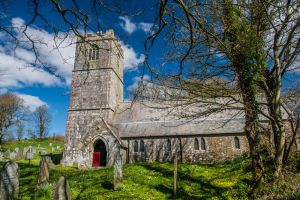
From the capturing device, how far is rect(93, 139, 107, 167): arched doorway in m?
24.8

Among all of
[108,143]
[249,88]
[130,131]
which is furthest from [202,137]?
[249,88]

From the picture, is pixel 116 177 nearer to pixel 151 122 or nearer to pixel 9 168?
pixel 9 168

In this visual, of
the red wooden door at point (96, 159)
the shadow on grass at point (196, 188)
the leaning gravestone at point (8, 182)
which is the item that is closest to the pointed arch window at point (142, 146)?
the red wooden door at point (96, 159)

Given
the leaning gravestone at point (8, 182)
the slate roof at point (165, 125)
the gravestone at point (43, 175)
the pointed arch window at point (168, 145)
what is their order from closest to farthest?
Result: 1. the leaning gravestone at point (8, 182)
2. the gravestone at point (43, 175)
3. the slate roof at point (165, 125)
4. the pointed arch window at point (168, 145)

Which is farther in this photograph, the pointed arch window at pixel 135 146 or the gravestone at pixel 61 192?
the pointed arch window at pixel 135 146

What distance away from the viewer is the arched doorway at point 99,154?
24.8 meters

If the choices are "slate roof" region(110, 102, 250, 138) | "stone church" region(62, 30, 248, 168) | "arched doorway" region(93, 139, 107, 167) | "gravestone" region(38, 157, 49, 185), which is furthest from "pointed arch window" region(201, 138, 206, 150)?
"gravestone" region(38, 157, 49, 185)

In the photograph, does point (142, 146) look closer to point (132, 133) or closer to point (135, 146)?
point (135, 146)

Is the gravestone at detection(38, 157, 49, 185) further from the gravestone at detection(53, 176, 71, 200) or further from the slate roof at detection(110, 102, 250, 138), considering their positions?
the slate roof at detection(110, 102, 250, 138)

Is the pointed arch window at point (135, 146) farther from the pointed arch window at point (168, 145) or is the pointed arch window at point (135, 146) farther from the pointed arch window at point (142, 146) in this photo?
the pointed arch window at point (168, 145)

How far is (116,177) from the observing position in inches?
424

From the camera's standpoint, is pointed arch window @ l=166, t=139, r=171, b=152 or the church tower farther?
the church tower

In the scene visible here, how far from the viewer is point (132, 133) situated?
25.5m

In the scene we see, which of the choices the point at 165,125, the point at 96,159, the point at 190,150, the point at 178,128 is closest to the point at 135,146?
the point at 165,125
